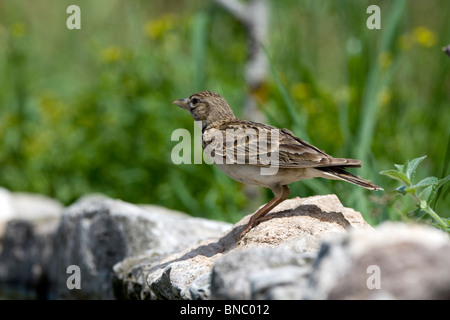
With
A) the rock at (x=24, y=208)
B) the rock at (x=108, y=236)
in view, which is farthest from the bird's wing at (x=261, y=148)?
the rock at (x=24, y=208)

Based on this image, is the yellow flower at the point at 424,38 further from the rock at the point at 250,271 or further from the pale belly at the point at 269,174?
the rock at the point at 250,271

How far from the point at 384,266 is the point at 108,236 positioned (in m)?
3.07

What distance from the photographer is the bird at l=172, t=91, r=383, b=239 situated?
148 inches

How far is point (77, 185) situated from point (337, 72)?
377 cm

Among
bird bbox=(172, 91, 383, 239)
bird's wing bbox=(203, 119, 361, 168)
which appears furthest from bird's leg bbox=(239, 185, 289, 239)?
bird's wing bbox=(203, 119, 361, 168)

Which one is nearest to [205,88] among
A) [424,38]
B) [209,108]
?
[209,108]

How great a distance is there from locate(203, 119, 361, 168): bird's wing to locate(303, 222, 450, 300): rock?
138cm

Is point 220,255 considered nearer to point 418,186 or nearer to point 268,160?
point 268,160

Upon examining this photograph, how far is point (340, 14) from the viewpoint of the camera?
6.22 m

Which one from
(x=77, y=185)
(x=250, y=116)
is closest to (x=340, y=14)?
(x=250, y=116)

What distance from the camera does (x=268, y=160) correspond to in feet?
12.7

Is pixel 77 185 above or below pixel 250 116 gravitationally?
below
